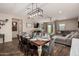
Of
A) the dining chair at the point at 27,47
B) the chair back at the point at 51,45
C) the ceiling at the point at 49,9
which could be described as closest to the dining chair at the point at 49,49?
the chair back at the point at 51,45

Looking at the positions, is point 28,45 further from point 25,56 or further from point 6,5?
point 6,5

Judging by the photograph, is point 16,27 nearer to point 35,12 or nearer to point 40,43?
point 35,12

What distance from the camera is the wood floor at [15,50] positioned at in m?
2.02

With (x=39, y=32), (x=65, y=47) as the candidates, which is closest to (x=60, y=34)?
(x=65, y=47)

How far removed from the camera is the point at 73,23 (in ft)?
6.46

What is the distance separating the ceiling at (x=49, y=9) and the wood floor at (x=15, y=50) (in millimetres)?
632

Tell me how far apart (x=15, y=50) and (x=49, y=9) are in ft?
3.63

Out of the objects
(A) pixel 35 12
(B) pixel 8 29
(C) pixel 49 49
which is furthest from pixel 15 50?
(A) pixel 35 12

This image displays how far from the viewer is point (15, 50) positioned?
2.02m

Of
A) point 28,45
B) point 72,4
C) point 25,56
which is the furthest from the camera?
point 28,45

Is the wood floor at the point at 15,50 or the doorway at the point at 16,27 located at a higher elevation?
the doorway at the point at 16,27

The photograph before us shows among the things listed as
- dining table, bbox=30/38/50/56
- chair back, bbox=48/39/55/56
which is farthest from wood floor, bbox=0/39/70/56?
dining table, bbox=30/38/50/56

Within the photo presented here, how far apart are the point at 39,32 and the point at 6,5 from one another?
2.90 feet

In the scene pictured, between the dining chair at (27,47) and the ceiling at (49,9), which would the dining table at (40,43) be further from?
the ceiling at (49,9)
